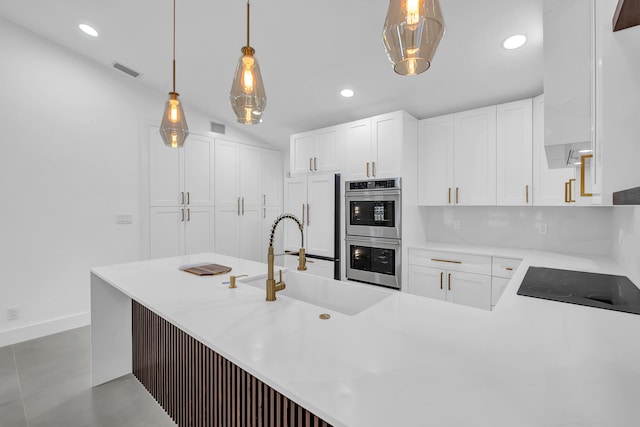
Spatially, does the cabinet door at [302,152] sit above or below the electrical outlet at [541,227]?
above

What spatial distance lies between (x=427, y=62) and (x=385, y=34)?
182 mm

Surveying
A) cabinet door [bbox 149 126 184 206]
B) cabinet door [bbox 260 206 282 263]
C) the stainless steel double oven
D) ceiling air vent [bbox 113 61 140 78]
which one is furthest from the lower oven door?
ceiling air vent [bbox 113 61 140 78]

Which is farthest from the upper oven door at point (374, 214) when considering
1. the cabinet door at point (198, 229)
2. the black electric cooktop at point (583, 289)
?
the cabinet door at point (198, 229)

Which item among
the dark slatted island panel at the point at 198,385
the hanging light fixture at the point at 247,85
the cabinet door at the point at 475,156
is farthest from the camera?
the cabinet door at the point at 475,156

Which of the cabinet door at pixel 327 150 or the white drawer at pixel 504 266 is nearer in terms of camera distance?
the white drawer at pixel 504 266

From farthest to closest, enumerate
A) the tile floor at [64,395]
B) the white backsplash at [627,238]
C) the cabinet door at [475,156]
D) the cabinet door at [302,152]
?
the cabinet door at [302,152] < the cabinet door at [475,156] < the tile floor at [64,395] < the white backsplash at [627,238]

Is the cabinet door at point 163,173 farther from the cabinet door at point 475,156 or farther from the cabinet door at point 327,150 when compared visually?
the cabinet door at point 475,156

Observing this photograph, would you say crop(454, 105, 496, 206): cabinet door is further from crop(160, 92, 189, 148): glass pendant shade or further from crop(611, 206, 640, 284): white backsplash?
crop(160, 92, 189, 148): glass pendant shade

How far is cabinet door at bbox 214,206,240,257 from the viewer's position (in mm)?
4387

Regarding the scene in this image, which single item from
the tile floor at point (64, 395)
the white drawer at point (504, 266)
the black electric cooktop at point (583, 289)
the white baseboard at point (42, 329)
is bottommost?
the tile floor at point (64, 395)

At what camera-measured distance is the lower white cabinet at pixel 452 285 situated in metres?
2.71

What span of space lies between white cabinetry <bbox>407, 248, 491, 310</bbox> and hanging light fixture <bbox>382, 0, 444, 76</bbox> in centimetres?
230

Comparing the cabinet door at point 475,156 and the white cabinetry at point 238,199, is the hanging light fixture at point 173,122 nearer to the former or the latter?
the white cabinetry at point 238,199

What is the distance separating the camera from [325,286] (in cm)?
173
